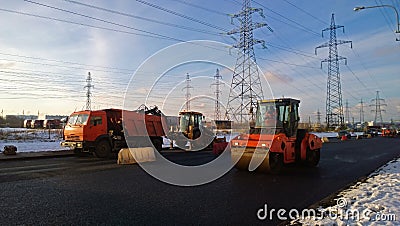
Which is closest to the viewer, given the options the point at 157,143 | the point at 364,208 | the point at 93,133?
the point at 364,208

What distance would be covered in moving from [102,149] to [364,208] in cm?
1216

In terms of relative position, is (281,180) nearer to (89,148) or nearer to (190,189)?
(190,189)

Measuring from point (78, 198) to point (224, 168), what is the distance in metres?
5.77

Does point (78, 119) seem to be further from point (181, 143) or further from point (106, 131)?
point (181, 143)

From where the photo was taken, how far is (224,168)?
36.5 feet

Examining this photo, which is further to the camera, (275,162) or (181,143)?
(181,143)

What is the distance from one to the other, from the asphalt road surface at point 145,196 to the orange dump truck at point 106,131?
3.81 metres

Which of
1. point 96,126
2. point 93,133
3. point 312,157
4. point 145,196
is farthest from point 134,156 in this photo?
point 312,157

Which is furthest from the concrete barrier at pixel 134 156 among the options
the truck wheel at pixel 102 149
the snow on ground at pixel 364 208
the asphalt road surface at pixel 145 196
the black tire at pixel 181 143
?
the snow on ground at pixel 364 208

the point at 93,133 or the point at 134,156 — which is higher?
the point at 93,133

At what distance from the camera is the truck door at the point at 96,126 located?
14.5 m

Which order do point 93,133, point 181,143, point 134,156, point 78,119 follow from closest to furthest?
point 134,156
point 93,133
point 78,119
point 181,143

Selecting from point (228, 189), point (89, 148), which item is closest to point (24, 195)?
point (228, 189)

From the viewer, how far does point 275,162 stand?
10.0 metres
